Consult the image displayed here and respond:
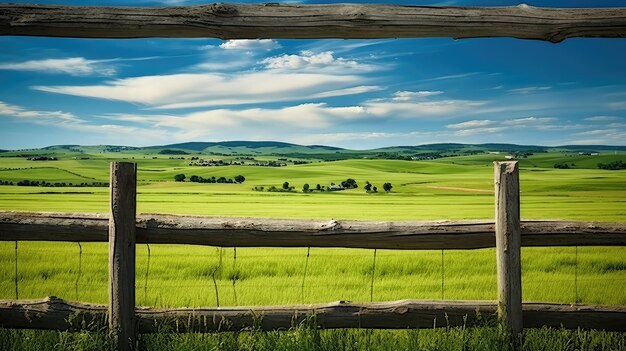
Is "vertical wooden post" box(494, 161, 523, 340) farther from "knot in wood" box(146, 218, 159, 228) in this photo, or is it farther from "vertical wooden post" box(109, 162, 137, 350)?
"vertical wooden post" box(109, 162, 137, 350)

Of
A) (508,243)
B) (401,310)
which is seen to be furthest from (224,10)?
(508,243)

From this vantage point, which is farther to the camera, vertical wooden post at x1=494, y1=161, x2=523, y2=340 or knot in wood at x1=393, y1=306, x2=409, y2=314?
knot in wood at x1=393, y1=306, x2=409, y2=314

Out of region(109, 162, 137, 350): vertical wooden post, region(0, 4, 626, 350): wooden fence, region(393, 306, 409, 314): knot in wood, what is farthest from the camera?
region(393, 306, 409, 314): knot in wood

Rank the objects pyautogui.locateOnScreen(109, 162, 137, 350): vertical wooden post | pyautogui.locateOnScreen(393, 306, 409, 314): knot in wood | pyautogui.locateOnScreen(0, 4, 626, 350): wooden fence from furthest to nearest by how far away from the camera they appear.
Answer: pyautogui.locateOnScreen(393, 306, 409, 314): knot in wood < pyautogui.locateOnScreen(0, 4, 626, 350): wooden fence < pyautogui.locateOnScreen(109, 162, 137, 350): vertical wooden post

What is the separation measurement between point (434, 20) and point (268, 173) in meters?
21.9

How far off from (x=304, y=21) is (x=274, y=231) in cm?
181

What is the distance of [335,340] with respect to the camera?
4641 millimetres

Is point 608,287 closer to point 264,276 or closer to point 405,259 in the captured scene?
point 405,259

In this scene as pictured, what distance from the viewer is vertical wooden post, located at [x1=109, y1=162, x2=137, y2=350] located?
453cm

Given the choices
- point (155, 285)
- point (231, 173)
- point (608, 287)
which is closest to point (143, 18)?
point (155, 285)

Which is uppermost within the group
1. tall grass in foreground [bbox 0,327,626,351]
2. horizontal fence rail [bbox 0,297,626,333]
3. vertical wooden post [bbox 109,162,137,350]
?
vertical wooden post [bbox 109,162,137,350]

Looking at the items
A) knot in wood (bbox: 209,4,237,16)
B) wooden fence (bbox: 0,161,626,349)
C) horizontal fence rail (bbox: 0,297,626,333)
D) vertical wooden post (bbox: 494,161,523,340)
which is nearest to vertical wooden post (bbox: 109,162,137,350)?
wooden fence (bbox: 0,161,626,349)

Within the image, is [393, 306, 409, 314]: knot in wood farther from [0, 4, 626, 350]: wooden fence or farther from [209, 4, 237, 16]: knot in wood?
[209, 4, 237, 16]: knot in wood

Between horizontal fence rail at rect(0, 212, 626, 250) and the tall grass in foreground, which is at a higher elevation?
horizontal fence rail at rect(0, 212, 626, 250)
